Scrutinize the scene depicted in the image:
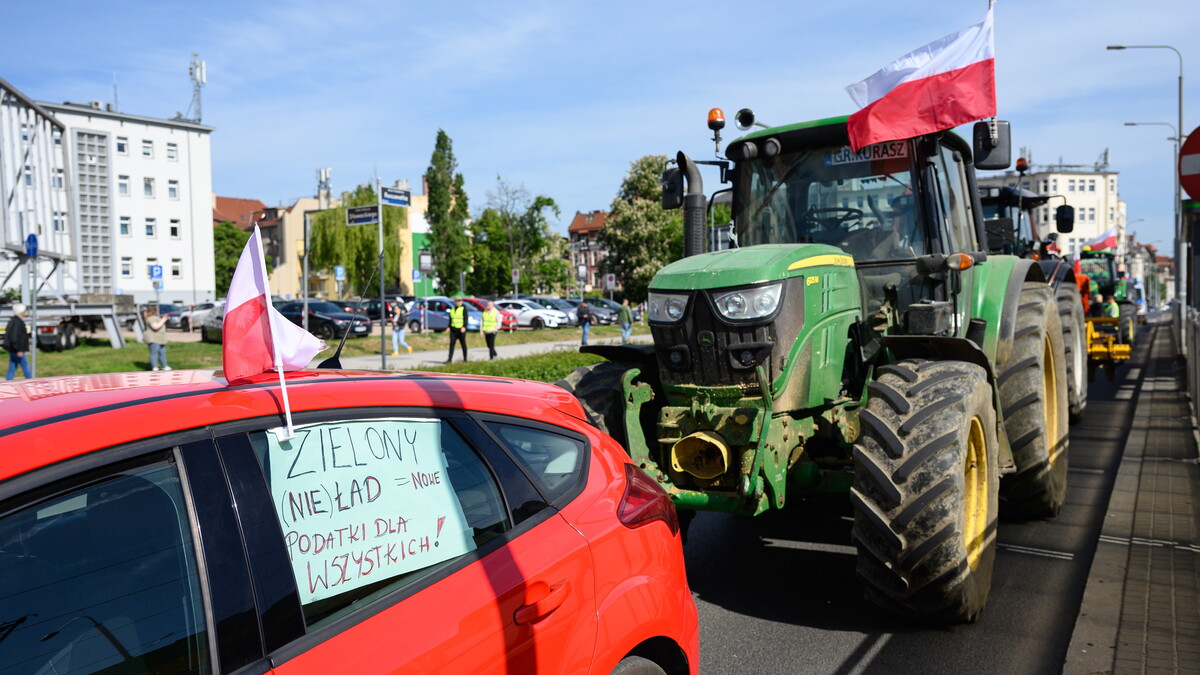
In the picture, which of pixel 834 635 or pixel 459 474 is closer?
pixel 459 474

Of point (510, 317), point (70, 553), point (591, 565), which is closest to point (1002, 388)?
point (591, 565)

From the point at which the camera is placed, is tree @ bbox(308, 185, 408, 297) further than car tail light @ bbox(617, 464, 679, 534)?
Yes

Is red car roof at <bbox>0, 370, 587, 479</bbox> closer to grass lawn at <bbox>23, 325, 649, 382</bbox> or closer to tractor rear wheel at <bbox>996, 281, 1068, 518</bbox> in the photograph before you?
tractor rear wheel at <bbox>996, 281, 1068, 518</bbox>

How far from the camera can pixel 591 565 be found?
2508mm

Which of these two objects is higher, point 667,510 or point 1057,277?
point 1057,277

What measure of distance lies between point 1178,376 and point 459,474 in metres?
18.1

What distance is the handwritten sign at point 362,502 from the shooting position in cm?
203

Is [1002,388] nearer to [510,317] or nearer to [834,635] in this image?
[834,635]

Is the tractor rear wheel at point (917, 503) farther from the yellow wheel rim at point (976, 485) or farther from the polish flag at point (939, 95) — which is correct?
the polish flag at point (939, 95)

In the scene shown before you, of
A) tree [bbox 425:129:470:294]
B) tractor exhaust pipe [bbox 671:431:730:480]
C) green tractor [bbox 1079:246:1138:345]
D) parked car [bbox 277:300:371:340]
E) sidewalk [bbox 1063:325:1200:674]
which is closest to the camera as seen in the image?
sidewalk [bbox 1063:325:1200:674]

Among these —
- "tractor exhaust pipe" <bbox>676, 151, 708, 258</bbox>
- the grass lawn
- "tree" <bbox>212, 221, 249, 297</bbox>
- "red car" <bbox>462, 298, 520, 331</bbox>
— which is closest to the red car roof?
"tractor exhaust pipe" <bbox>676, 151, 708, 258</bbox>

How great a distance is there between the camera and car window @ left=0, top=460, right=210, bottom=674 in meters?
1.60

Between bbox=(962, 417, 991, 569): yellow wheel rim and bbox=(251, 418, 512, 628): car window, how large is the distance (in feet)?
11.0

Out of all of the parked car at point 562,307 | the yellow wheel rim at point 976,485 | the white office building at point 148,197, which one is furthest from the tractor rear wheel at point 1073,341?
the white office building at point 148,197
